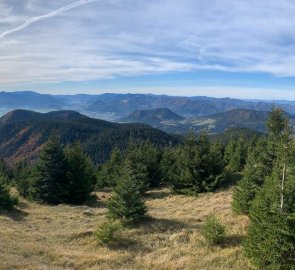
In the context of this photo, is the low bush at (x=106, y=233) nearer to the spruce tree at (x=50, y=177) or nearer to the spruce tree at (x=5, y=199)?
the spruce tree at (x=5, y=199)

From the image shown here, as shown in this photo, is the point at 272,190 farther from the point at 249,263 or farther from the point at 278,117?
the point at 278,117

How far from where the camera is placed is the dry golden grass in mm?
20188

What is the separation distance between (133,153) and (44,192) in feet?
38.2

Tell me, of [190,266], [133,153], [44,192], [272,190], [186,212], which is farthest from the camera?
[133,153]

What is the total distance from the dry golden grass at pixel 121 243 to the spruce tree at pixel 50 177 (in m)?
7.37

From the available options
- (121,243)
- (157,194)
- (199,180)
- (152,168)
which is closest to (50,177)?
(157,194)

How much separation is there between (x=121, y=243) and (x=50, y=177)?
20.5 metres

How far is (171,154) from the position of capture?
56469 mm

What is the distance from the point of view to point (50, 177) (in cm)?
4206

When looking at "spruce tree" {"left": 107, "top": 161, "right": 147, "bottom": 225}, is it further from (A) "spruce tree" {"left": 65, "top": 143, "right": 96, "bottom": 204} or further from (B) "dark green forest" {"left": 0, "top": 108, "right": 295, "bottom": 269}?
(A) "spruce tree" {"left": 65, "top": 143, "right": 96, "bottom": 204}

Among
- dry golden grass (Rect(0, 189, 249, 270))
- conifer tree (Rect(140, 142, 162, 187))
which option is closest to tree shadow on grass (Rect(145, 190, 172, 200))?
conifer tree (Rect(140, 142, 162, 187))

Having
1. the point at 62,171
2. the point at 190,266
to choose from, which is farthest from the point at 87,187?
the point at 190,266

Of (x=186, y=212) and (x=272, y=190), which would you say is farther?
(x=186, y=212)

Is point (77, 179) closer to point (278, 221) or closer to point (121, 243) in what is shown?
point (121, 243)
